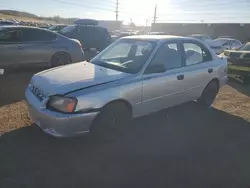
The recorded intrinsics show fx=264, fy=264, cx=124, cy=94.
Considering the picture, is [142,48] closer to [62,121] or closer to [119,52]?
[119,52]

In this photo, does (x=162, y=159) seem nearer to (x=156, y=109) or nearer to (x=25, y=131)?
(x=156, y=109)

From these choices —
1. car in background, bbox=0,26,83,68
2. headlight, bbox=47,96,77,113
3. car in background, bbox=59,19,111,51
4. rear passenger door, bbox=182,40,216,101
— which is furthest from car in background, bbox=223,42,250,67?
headlight, bbox=47,96,77,113

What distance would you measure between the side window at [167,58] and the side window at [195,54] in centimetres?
25

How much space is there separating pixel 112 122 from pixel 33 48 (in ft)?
16.1

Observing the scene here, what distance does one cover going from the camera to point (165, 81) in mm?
4488

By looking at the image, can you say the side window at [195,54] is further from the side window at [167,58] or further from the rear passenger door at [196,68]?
the side window at [167,58]

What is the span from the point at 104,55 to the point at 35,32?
4.02 m

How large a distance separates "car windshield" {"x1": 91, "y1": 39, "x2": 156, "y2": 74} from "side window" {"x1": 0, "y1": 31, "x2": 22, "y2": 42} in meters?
3.80

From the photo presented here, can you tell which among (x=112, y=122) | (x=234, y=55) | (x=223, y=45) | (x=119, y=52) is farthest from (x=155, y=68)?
(x=223, y=45)

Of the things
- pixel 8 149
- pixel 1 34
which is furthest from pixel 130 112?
pixel 1 34

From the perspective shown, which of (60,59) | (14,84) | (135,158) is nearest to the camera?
(135,158)

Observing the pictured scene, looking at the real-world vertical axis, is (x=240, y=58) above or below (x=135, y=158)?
above

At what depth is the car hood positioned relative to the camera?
362 cm

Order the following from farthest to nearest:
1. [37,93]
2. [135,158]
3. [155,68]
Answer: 1. [155,68]
2. [37,93]
3. [135,158]
